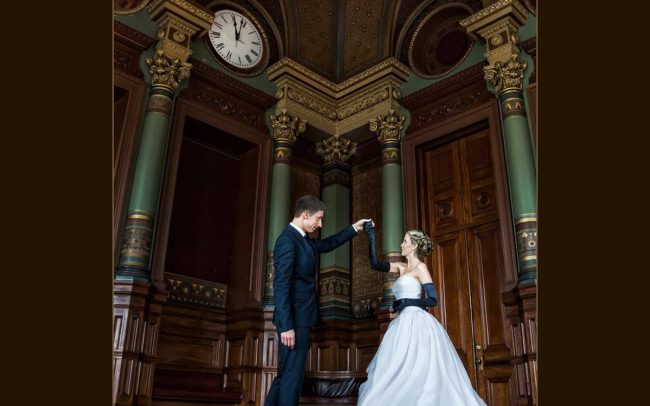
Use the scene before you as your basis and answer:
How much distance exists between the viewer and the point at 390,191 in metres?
6.48

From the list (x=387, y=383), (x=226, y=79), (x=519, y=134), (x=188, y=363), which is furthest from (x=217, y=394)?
(x=519, y=134)

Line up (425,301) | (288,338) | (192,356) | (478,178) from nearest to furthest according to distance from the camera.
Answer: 1. (288,338)
2. (425,301)
3. (192,356)
4. (478,178)

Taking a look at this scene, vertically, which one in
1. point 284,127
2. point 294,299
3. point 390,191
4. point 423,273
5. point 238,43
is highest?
point 238,43

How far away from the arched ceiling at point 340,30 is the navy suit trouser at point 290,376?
477 centimetres

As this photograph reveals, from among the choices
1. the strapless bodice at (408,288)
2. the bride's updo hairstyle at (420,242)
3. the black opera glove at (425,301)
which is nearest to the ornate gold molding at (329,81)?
the bride's updo hairstyle at (420,242)

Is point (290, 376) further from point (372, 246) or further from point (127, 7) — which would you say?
point (127, 7)

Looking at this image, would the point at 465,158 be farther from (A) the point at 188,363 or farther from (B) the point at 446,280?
(A) the point at 188,363

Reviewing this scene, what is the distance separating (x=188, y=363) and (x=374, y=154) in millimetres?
3663

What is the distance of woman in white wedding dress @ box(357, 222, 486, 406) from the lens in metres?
3.12

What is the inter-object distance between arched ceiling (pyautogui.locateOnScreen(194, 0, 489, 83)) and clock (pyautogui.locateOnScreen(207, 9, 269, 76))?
0.17 m

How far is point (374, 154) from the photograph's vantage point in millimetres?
7328

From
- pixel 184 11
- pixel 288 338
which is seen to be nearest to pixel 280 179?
pixel 184 11

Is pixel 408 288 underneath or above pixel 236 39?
underneath

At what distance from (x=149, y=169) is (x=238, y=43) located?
236 centimetres
